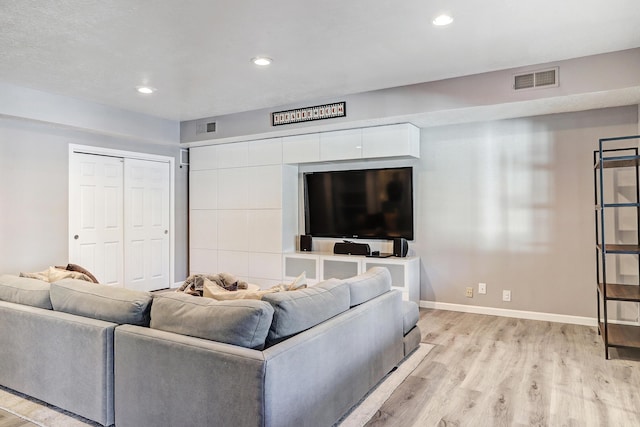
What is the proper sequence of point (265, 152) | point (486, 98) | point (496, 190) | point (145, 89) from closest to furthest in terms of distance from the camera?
point (486, 98) < point (145, 89) < point (496, 190) < point (265, 152)

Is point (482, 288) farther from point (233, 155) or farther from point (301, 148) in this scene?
point (233, 155)

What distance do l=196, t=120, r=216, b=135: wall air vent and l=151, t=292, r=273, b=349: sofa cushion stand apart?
13.0 feet

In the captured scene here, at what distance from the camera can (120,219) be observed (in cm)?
557

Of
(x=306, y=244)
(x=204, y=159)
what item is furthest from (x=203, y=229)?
(x=306, y=244)

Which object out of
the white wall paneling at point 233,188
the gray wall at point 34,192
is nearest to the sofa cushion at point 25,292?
the gray wall at point 34,192

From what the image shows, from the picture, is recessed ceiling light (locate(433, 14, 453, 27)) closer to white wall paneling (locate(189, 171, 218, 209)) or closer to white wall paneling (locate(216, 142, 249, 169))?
white wall paneling (locate(216, 142, 249, 169))

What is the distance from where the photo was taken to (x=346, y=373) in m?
2.32

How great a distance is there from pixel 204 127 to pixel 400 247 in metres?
3.10

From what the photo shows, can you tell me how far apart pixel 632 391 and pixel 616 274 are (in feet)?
5.71

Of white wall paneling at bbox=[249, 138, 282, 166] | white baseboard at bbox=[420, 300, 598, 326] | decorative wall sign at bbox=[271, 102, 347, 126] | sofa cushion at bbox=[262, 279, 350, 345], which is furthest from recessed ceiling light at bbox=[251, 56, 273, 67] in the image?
white baseboard at bbox=[420, 300, 598, 326]

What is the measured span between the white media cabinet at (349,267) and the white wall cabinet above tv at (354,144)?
120 cm

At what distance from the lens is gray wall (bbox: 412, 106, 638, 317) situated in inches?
166

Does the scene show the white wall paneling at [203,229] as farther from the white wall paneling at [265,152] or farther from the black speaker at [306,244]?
the black speaker at [306,244]

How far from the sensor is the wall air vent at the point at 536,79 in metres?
3.67
